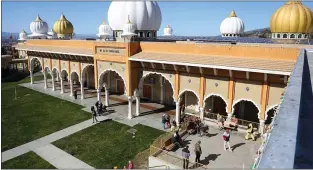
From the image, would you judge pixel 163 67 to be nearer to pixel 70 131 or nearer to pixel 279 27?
pixel 70 131

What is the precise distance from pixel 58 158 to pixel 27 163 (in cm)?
146

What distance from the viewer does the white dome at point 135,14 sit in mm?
21203

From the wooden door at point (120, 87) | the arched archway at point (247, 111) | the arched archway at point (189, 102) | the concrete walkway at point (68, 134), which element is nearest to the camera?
the concrete walkway at point (68, 134)

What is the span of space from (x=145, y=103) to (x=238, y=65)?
10.6 m

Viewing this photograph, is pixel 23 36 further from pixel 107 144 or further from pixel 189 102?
pixel 107 144

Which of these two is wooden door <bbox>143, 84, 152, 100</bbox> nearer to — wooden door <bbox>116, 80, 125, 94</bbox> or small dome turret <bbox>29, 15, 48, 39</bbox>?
wooden door <bbox>116, 80, 125, 94</bbox>

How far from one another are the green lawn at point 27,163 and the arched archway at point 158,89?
390 inches

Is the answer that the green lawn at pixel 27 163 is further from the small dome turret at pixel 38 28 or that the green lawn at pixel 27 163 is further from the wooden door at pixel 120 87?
the small dome turret at pixel 38 28

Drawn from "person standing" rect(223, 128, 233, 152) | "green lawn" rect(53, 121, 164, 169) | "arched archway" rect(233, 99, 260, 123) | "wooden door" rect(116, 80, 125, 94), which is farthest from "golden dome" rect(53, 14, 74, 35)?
"person standing" rect(223, 128, 233, 152)

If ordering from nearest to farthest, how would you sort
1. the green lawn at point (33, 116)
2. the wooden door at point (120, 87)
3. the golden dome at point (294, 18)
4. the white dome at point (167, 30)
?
the green lawn at point (33, 116) < the golden dome at point (294, 18) < the wooden door at point (120, 87) < the white dome at point (167, 30)

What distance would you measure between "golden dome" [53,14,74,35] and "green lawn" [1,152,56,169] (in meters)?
22.9

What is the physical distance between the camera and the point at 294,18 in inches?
658

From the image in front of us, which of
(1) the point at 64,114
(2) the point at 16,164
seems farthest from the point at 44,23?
(2) the point at 16,164

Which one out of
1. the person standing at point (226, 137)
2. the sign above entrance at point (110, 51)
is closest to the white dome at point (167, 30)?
the sign above entrance at point (110, 51)
